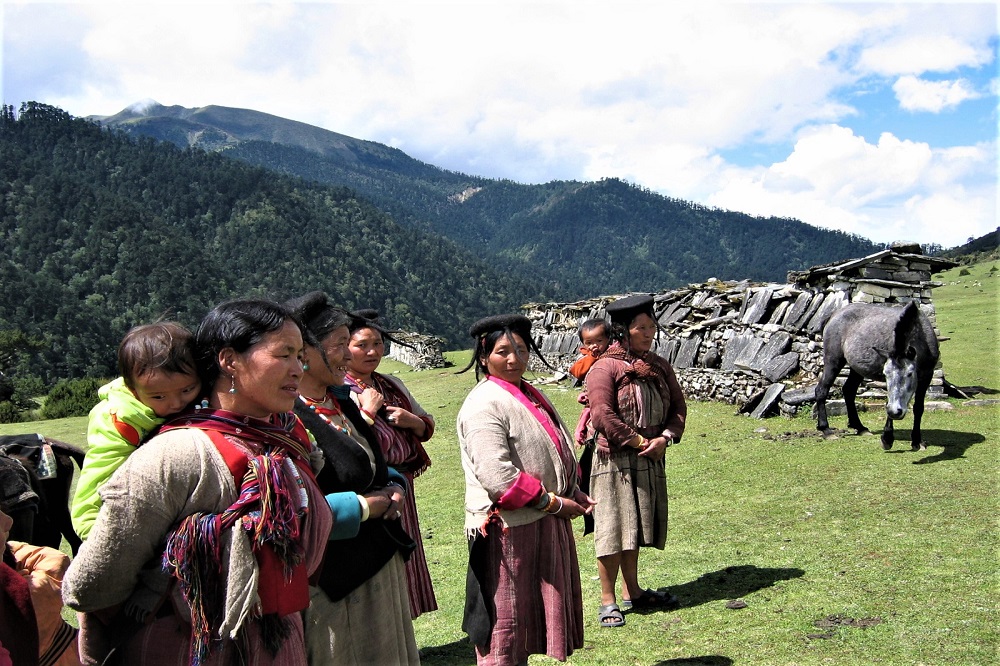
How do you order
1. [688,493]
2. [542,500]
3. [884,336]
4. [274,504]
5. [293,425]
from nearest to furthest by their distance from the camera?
[274,504]
[293,425]
[542,500]
[688,493]
[884,336]

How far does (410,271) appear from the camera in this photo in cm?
9975

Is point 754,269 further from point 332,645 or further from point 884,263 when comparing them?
point 332,645

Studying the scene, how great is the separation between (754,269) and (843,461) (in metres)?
173

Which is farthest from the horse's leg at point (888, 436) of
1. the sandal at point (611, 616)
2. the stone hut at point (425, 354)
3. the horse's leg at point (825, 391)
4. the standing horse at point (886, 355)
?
the stone hut at point (425, 354)

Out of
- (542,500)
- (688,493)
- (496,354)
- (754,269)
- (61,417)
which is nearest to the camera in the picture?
(542,500)

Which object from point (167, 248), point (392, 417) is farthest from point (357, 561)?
point (167, 248)

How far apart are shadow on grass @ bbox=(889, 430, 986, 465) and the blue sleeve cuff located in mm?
7227

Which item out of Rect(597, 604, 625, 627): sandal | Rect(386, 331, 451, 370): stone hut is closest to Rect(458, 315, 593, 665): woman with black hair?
Rect(597, 604, 625, 627): sandal

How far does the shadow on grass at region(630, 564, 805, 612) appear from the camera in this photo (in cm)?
512

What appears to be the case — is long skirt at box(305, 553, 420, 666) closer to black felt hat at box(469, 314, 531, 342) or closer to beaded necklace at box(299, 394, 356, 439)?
beaded necklace at box(299, 394, 356, 439)

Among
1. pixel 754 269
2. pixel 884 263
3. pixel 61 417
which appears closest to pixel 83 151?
pixel 61 417

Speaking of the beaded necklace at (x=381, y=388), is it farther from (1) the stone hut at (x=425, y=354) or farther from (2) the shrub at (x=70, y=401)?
(1) the stone hut at (x=425, y=354)

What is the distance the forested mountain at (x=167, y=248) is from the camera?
5909 centimetres

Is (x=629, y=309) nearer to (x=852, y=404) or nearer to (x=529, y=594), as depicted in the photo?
(x=529, y=594)
